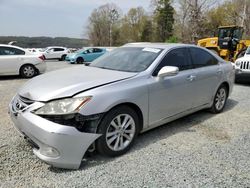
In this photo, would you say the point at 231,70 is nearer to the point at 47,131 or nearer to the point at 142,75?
the point at 142,75

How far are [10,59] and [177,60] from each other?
25.0ft

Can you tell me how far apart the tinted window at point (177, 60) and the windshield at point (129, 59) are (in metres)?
0.15

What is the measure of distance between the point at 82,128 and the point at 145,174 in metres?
0.89

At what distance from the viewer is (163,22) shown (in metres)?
54.2

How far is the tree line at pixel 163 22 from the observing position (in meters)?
34.8

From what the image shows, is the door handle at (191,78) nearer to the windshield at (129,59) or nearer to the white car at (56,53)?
the windshield at (129,59)

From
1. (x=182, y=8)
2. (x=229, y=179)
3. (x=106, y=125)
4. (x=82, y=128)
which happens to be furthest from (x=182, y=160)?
(x=182, y=8)

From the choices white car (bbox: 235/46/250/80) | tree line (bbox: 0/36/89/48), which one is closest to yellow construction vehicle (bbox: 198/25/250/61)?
white car (bbox: 235/46/250/80)

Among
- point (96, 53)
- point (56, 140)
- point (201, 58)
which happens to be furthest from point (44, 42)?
point (56, 140)

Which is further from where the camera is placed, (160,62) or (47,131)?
(160,62)

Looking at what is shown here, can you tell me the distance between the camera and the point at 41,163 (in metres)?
3.01

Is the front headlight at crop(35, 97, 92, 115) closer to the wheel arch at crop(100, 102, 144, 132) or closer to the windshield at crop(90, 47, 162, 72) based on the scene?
the wheel arch at crop(100, 102, 144, 132)

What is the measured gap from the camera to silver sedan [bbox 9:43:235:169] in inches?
108

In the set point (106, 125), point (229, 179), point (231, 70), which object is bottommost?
point (229, 179)
